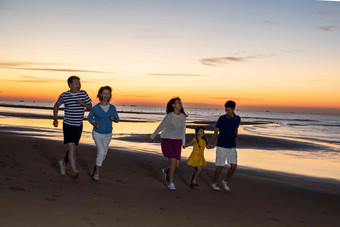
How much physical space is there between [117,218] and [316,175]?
324 inches

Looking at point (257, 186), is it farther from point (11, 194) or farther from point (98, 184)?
point (11, 194)

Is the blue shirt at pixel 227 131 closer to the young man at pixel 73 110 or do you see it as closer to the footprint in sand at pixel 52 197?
the young man at pixel 73 110

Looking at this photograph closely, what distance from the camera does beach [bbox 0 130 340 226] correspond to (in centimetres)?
444

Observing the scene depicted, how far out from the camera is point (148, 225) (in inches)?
171

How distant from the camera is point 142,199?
5633 millimetres

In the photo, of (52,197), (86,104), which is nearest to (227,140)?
(86,104)

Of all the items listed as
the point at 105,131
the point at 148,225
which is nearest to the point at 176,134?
the point at 105,131

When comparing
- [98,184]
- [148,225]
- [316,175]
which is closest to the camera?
[148,225]

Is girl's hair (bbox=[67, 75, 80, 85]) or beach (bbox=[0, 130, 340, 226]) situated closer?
beach (bbox=[0, 130, 340, 226])

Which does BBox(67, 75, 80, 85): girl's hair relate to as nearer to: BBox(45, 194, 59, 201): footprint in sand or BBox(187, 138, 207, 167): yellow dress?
BBox(45, 194, 59, 201): footprint in sand

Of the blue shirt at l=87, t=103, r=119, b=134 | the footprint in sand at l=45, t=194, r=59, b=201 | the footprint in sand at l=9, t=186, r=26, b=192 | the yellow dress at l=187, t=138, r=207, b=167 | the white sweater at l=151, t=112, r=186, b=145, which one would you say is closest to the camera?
the footprint in sand at l=45, t=194, r=59, b=201

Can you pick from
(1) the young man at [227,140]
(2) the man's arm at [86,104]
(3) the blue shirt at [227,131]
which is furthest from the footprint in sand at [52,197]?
(3) the blue shirt at [227,131]

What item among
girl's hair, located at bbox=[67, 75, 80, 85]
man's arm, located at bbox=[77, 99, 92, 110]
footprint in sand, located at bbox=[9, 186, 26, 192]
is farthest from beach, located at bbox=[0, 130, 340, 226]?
girl's hair, located at bbox=[67, 75, 80, 85]

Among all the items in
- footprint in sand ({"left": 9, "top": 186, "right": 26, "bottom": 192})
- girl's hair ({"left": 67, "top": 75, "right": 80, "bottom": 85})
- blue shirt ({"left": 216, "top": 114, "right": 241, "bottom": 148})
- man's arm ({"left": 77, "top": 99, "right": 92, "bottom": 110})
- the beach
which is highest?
girl's hair ({"left": 67, "top": 75, "right": 80, "bottom": 85})
